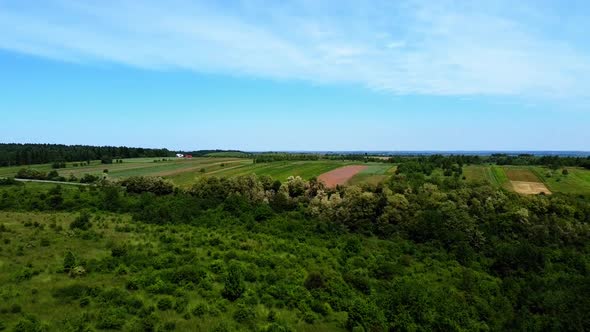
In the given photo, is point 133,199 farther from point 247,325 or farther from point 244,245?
point 247,325

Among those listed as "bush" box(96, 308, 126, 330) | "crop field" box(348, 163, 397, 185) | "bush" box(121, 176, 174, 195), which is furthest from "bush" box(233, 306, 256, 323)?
"bush" box(121, 176, 174, 195)

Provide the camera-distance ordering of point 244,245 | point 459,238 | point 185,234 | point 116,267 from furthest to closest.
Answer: point 459,238 < point 185,234 < point 244,245 < point 116,267

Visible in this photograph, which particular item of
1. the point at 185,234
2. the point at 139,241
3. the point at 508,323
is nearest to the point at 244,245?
the point at 185,234

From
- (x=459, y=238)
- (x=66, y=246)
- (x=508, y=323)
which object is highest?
(x=66, y=246)

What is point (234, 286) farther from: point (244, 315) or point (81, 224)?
point (81, 224)

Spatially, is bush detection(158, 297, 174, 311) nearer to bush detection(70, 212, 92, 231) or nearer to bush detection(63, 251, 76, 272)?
bush detection(63, 251, 76, 272)

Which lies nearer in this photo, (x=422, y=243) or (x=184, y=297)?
(x=184, y=297)

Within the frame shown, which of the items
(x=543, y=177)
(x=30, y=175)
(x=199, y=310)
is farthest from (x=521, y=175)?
(x=30, y=175)
